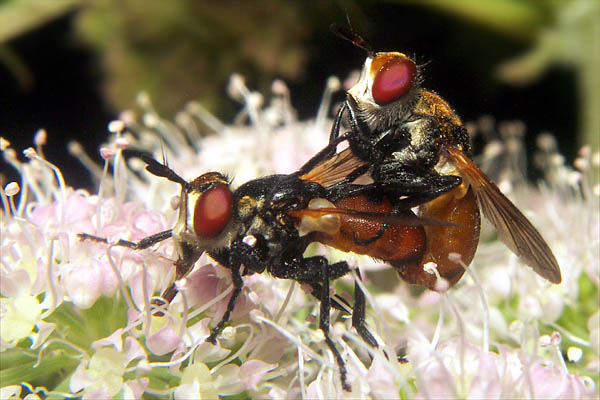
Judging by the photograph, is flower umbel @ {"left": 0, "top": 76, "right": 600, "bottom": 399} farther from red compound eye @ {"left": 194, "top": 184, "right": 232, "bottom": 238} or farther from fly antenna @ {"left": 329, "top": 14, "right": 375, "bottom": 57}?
fly antenna @ {"left": 329, "top": 14, "right": 375, "bottom": 57}

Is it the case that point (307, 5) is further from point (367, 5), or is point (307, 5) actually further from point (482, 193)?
point (482, 193)

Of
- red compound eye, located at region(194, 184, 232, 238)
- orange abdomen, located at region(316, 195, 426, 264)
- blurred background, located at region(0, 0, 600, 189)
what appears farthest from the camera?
blurred background, located at region(0, 0, 600, 189)

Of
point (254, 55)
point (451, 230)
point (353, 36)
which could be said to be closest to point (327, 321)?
point (451, 230)

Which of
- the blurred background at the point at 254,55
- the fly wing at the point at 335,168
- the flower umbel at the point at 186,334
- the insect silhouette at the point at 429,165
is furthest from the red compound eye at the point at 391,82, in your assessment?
the blurred background at the point at 254,55

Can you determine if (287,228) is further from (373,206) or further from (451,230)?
(451,230)

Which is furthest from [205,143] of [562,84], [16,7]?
[562,84]

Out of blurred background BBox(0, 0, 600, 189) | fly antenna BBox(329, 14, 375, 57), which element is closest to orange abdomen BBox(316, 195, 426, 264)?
fly antenna BBox(329, 14, 375, 57)
